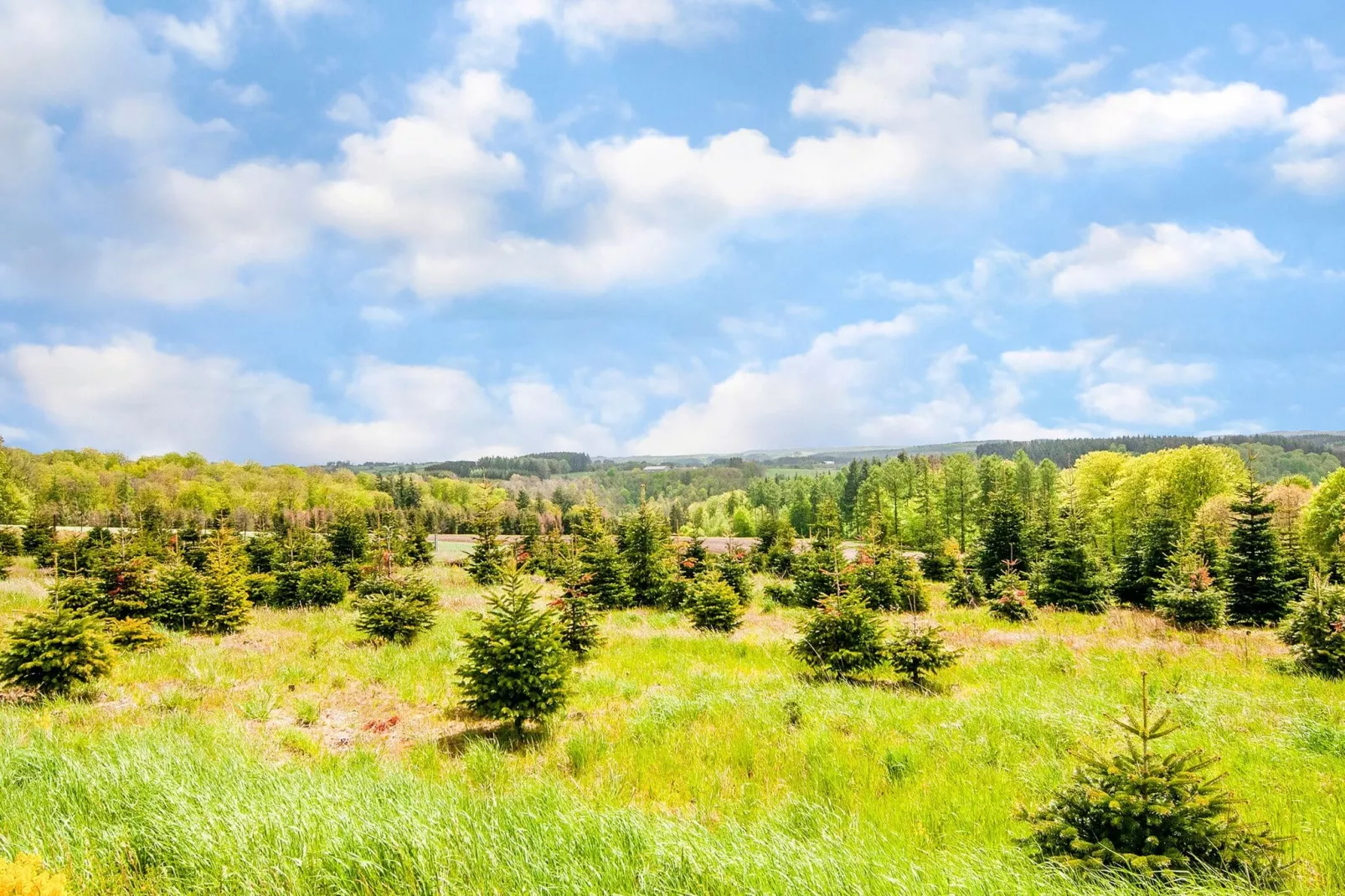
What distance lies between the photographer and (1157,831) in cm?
408

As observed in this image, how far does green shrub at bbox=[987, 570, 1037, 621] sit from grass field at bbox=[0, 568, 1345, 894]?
411 centimetres

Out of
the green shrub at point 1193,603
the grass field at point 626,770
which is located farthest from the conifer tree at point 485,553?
the green shrub at point 1193,603

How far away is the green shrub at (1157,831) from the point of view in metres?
3.91

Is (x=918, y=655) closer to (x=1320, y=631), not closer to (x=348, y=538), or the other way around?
(x=1320, y=631)

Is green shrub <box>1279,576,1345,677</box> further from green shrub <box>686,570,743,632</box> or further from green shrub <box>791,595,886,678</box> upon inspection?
green shrub <box>686,570,743,632</box>

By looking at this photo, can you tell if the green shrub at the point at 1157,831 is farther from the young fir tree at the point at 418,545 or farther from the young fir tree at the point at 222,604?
the young fir tree at the point at 418,545

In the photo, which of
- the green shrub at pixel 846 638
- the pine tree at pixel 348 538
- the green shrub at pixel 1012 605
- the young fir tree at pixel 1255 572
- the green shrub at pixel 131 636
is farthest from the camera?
the pine tree at pixel 348 538

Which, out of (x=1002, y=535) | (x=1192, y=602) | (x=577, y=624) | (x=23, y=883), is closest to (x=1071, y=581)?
(x=1192, y=602)

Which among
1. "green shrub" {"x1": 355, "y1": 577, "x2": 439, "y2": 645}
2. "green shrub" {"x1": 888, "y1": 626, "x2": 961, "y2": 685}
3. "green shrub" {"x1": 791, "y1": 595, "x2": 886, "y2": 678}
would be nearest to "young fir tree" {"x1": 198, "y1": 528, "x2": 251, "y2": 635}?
"green shrub" {"x1": 355, "y1": 577, "x2": 439, "y2": 645}

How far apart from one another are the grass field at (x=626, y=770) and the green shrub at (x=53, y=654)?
1.57 feet

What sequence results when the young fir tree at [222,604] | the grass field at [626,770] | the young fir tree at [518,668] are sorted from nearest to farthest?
1. the grass field at [626,770]
2. the young fir tree at [518,668]
3. the young fir tree at [222,604]

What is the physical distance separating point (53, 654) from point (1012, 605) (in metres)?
23.7

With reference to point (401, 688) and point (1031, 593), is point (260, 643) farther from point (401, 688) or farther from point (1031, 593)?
point (1031, 593)

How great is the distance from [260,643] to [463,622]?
5527mm
